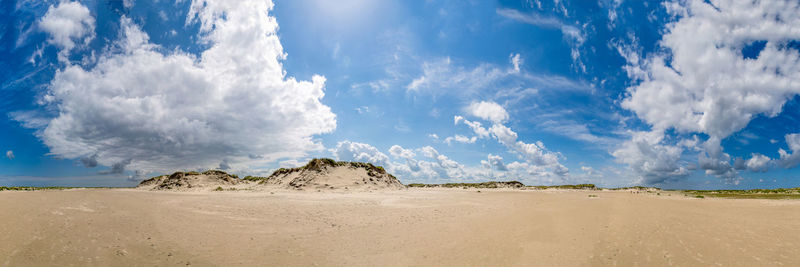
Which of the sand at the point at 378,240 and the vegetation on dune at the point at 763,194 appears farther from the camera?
the vegetation on dune at the point at 763,194

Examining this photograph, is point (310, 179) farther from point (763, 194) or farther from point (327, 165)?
point (763, 194)

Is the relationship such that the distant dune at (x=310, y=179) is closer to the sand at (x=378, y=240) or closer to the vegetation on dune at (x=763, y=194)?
the sand at (x=378, y=240)

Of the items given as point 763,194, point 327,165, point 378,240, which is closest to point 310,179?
point 327,165

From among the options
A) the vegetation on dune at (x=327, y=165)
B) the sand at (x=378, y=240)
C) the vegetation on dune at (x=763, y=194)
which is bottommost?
the sand at (x=378, y=240)

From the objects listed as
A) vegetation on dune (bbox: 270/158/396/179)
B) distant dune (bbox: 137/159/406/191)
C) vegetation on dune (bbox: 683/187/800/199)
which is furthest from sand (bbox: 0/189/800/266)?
vegetation on dune (bbox: 270/158/396/179)

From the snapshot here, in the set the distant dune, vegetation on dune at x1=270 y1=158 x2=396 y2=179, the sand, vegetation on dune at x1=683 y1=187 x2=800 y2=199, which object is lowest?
the sand

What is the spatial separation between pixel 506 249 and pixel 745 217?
45.6 feet

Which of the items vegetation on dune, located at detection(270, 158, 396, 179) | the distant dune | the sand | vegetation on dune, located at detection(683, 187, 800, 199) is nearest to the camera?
the sand

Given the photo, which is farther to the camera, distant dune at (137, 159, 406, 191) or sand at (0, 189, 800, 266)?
distant dune at (137, 159, 406, 191)

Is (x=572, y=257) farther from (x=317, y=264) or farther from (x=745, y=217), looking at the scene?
(x=745, y=217)

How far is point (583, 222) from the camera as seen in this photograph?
1277 cm

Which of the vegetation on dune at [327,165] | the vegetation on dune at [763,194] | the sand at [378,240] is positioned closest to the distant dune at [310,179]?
the vegetation on dune at [327,165]

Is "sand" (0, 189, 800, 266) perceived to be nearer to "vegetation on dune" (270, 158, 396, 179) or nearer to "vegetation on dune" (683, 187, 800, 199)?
"vegetation on dune" (683, 187, 800, 199)

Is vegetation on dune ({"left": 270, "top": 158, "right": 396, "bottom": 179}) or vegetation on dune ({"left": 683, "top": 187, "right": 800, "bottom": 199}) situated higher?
vegetation on dune ({"left": 270, "top": 158, "right": 396, "bottom": 179})
